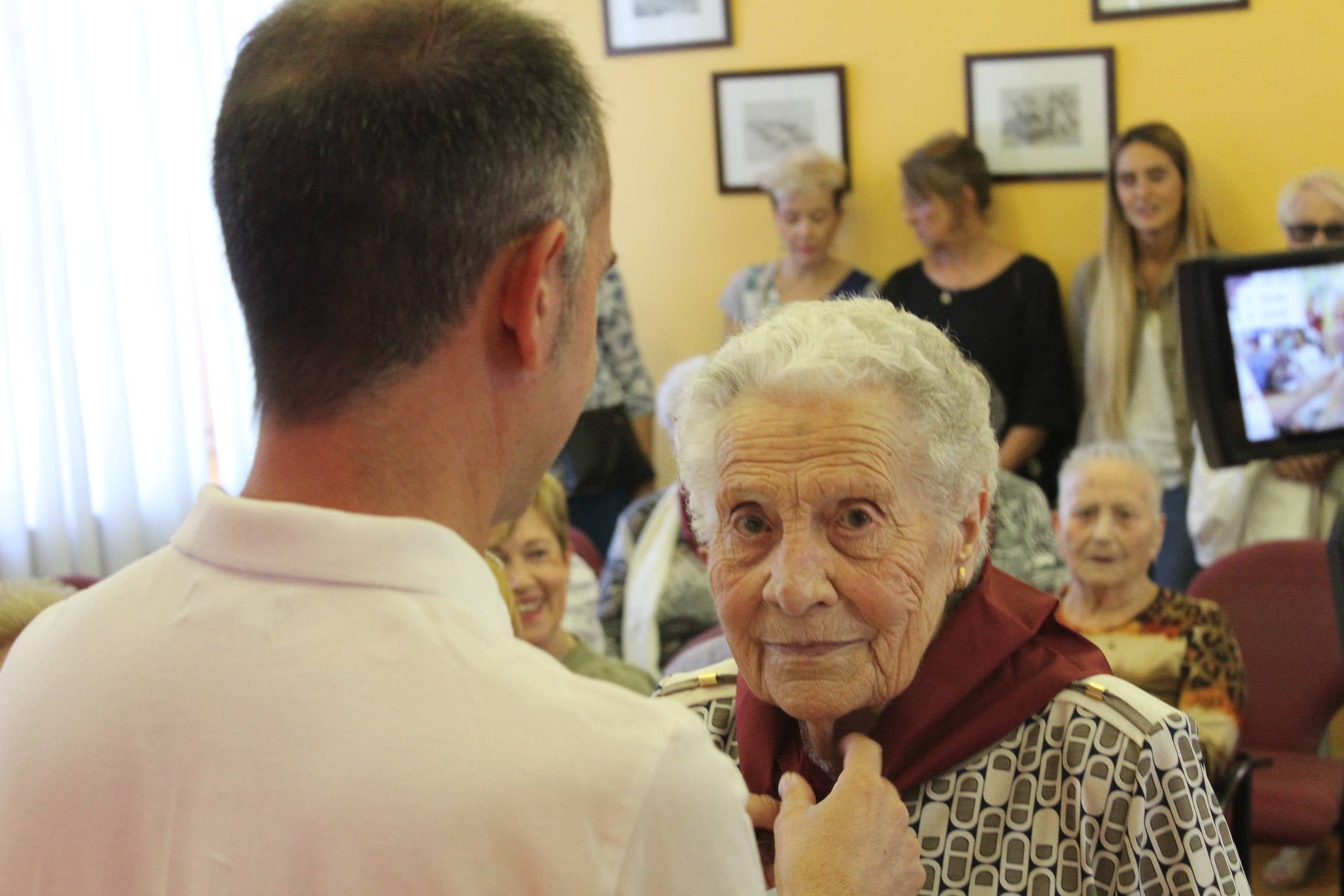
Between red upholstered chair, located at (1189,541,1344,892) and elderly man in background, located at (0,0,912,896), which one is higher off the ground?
elderly man in background, located at (0,0,912,896)

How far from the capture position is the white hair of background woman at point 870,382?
1.46 metres

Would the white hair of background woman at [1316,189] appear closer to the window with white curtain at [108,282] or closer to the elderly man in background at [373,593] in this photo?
the window with white curtain at [108,282]

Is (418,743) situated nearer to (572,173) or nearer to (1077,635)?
(572,173)

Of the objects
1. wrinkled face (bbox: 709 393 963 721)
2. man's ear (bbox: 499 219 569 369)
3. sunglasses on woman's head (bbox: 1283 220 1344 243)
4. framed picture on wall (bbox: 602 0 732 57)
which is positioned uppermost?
framed picture on wall (bbox: 602 0 732 57)

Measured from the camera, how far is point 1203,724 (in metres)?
2.79

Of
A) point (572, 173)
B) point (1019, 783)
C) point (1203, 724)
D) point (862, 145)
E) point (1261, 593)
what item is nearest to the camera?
point (572, 173)

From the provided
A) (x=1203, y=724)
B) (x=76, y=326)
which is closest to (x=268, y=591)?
(x=1203, y=724)

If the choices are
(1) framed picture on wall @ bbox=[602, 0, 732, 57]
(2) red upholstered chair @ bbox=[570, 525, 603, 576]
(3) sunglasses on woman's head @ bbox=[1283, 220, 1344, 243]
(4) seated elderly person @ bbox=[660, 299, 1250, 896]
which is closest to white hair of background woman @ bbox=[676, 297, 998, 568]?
(4) seated elderly person @ bbox=[660, 299, 1250, 896]

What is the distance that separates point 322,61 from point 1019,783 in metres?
1.00

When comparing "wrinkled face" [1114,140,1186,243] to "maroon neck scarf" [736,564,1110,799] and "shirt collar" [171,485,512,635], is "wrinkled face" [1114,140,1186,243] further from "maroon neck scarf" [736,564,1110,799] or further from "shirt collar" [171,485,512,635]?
"shirt collar" [171,485,512,635]

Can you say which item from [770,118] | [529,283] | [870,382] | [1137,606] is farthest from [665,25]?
[529,283]

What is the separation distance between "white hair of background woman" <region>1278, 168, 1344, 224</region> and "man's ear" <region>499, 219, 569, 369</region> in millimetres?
3908

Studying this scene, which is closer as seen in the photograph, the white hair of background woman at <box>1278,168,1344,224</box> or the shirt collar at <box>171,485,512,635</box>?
the shirt collar at <box>171,485,512,635</box>

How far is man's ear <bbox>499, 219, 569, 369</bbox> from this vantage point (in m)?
0.83
